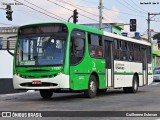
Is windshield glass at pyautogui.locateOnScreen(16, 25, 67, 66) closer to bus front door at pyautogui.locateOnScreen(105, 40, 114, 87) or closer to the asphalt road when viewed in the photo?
the asphalt road

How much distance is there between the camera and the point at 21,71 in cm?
1739

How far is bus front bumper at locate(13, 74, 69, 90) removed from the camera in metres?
16.7

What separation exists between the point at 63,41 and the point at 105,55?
379 cm

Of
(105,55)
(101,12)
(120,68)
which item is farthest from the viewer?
(101,12)

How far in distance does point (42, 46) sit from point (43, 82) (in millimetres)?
1441

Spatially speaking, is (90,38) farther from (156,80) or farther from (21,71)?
(156,80)

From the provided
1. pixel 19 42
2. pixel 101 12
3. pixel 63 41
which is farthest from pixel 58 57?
pixel 101 12

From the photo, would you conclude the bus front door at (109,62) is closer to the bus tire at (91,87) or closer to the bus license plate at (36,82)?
the bus tire at (91,87)

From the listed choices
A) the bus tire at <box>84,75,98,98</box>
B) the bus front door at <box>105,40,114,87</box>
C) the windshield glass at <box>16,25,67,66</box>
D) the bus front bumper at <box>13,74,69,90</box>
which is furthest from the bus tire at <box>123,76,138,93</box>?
the windshield glass at <box>16,25,67,66</box>

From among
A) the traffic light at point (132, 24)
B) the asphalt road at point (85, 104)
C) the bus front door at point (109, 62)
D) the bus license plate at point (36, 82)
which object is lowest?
the asphalt road at point (85, 104)

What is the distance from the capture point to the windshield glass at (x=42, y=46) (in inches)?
668

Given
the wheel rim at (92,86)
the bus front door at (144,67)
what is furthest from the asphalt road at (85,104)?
the bus front door at (144,67)

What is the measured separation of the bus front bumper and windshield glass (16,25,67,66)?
0.59 meters

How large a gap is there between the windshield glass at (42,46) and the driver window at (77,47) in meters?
0.45
